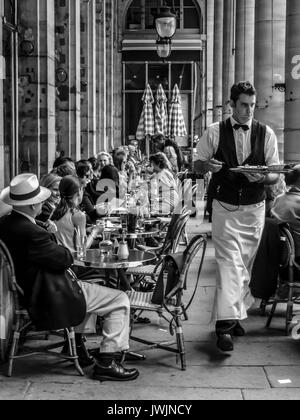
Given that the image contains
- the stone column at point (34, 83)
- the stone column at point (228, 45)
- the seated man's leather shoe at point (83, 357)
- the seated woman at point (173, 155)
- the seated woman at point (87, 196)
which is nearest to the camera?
the seated man's leather shoe at point (83, 357)

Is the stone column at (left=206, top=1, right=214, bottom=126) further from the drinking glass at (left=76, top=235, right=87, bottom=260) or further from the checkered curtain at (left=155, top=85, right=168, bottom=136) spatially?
the drinking glass at (left=76, top=235, right=87, bottom=260)

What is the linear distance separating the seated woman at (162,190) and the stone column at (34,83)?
5.89ft

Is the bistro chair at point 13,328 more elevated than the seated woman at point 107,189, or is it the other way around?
the seated woman at point 107,189

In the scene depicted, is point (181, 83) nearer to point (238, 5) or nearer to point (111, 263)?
point (238, 5)

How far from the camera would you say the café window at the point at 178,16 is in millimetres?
37188

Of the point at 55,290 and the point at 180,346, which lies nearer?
the point at 55,290

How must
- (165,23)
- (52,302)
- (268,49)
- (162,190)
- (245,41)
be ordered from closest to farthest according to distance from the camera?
1. (52,302)
2. (162,190)
3. (268,49)
4. (165,23)
5. (245,41)

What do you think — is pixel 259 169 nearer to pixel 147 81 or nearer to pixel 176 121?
pixel 176 121

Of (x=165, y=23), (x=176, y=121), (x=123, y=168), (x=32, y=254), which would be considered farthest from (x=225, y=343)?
(x=176, y=121)

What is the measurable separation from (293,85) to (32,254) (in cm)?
630

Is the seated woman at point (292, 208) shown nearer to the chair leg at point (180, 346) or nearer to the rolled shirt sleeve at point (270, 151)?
the rolled shirt sleeve at point (270, 151)

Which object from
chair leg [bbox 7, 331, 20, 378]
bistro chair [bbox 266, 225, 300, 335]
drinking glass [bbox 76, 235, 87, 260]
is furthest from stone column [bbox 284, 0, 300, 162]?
chair leg [bbox 7, 331, 20, 378]

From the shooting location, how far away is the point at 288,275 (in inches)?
269

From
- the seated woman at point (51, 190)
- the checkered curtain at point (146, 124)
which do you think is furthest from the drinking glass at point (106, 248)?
the checkered curtain at point (146, 124)
